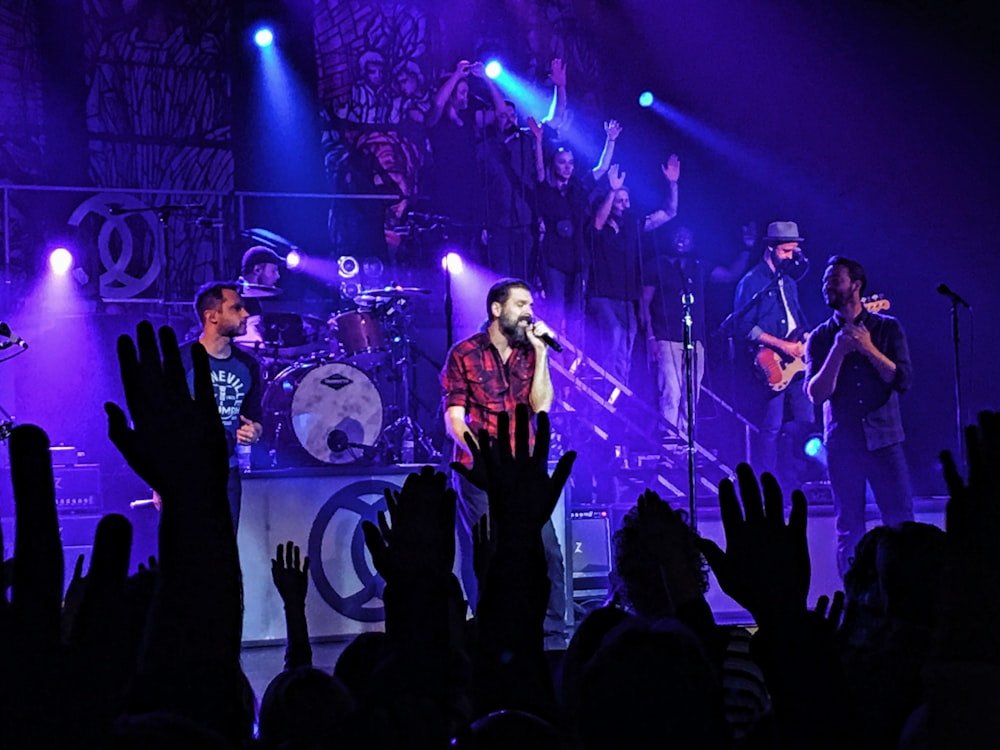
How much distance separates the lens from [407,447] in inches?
367

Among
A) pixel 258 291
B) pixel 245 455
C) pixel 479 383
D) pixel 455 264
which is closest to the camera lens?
pixel 479 383

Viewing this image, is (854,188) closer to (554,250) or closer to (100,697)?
(554,250)

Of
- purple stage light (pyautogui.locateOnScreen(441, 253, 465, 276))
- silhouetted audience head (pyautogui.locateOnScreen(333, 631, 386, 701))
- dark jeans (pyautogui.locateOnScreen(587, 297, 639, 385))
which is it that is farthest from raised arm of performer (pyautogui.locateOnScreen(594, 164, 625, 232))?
silhouetted audience head (pyautogui.locateOnScreen(333, 631, 386, 701))

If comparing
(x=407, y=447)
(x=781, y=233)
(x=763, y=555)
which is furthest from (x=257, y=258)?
(x=763, y=555)

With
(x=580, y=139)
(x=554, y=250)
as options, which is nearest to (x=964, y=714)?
(x=554, y=250)

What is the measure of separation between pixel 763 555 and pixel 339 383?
7.21m

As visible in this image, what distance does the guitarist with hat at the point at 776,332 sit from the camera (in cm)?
1079

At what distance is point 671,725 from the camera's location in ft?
4.45

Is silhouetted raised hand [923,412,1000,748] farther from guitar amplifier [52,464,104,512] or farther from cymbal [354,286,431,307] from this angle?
guitar amplifier [52,464,104,512]

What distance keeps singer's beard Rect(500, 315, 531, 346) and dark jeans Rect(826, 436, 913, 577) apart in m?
2.21

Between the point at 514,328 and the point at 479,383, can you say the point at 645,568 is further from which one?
the point at 514,328

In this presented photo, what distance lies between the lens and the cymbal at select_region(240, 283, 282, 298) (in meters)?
Answer: 9.04

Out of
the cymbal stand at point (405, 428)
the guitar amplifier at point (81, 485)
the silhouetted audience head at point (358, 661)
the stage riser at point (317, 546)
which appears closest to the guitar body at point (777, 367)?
the cymbal stand at point (405, 428)

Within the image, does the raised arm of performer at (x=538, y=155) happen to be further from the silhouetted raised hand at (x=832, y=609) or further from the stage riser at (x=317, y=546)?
the silhouetted raised hand at (x=832, y=609)
